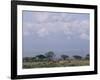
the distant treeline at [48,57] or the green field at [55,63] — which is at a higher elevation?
the distant treeline at [48,57]

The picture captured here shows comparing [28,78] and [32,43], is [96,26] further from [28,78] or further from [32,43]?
[28,78]

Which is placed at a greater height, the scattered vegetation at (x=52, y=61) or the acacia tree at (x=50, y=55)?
the acacia tree at (x=50, y=55)

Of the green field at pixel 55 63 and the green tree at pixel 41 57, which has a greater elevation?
the green tree at pixel 41 57

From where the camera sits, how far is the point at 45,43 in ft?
7.77

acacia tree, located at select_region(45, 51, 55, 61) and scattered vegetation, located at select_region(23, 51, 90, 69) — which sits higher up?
acacia tree, located at select_region(45, 51, 55, 61)

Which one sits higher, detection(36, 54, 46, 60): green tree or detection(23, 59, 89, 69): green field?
detection(36, 54, 46, 60): green tree

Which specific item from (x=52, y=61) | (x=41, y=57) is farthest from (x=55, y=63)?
(x=41, y=57)

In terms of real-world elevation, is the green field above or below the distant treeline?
below

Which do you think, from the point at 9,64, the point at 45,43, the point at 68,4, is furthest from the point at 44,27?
the point at 9,64

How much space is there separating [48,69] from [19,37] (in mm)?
476

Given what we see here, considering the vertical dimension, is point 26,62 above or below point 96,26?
→ below

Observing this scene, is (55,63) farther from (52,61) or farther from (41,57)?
(41,57)

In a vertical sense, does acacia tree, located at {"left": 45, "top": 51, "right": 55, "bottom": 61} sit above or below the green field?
above

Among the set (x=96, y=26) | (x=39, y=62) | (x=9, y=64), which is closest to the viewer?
(x=9, y=64)
